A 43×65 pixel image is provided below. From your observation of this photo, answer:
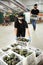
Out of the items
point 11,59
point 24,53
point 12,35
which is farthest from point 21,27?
point 11,59

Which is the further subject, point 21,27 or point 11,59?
point 21,27

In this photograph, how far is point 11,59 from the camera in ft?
5.27

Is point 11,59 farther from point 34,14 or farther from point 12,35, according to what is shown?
point 34,14

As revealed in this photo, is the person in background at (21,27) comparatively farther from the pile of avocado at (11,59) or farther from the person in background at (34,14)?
the pile of avocado at (11,59)

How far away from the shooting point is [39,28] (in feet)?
6.81

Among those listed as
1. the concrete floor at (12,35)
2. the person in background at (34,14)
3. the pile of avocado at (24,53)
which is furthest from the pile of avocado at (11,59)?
the person in background at (34,14)

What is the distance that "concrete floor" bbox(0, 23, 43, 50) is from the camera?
211 cm

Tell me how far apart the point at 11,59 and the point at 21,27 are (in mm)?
663

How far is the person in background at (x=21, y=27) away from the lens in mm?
1985

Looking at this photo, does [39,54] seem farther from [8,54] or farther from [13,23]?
[13,23]

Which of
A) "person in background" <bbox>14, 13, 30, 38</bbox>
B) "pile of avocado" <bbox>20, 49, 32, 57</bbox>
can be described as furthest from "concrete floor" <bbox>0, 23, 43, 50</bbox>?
"pile of avocado" <bbox>20, 49, 32, 57</bbox>

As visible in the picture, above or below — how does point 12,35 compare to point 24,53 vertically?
above

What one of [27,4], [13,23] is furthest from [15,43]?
[27,4]

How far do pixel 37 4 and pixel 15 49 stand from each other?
81 cm
